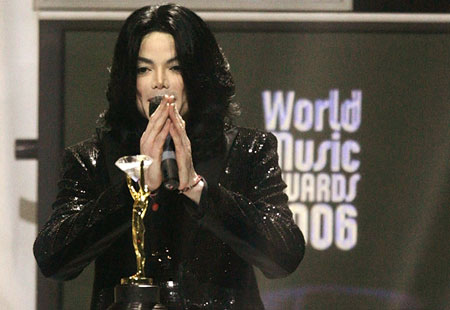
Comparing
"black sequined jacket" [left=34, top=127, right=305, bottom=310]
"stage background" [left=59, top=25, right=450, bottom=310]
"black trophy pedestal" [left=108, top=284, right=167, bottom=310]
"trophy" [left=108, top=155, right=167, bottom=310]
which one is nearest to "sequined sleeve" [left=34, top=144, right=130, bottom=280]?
"black sequined jacket" [left=34, top=127, right=305, bottom=310]

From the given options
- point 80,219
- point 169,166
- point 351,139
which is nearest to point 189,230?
point 80,219

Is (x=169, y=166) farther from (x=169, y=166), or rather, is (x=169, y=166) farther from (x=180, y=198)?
(x=180, y=198)

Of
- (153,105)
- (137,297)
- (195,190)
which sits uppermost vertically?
(153,105)

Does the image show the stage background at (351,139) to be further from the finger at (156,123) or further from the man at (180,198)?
the finger at (156,123)

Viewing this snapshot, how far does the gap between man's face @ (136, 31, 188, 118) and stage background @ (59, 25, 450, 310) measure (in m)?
0.91

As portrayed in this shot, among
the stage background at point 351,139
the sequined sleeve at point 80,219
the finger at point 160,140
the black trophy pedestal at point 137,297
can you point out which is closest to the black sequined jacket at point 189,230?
the sequined sleeve at point 80,219

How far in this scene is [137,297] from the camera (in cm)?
116

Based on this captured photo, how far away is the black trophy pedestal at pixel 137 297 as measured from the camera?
115cm

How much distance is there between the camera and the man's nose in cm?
154

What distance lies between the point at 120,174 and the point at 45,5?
110 cm

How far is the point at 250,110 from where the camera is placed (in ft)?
8.09

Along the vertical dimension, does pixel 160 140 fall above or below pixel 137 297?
above

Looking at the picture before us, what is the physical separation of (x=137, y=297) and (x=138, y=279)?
0.03 metres

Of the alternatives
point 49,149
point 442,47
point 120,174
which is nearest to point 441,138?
point 442,47
